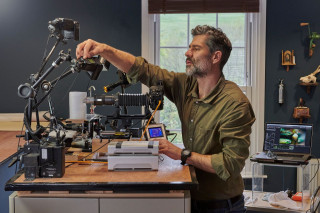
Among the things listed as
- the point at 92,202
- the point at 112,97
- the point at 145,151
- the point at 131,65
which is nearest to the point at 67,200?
the point at 92,202

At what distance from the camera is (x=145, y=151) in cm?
173

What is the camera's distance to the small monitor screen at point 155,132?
6.26 ft

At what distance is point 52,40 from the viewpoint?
4.29m

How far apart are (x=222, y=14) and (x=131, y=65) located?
92.5 inches

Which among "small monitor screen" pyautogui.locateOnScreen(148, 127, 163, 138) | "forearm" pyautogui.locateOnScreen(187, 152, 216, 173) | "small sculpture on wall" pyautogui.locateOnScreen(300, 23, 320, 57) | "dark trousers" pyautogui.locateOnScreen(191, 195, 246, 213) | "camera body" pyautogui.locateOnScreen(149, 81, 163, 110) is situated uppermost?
"small sculpture on wall" pyautogui.locateOnScreen(300, 23, 320, 57)

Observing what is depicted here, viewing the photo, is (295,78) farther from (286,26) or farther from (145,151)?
(145,151)

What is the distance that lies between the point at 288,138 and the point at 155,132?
74.0 inches

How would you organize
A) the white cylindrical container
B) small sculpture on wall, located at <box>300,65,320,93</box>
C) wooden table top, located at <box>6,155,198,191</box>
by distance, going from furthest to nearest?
small sculpture on wall, located at <box>300,65,320,93</box> → the white cylindrical container → wooden table top, located at <box>6,155,198,191</box>

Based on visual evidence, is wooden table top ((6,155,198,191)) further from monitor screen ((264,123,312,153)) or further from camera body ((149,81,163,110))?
monitor screen ((264,123,312,153))

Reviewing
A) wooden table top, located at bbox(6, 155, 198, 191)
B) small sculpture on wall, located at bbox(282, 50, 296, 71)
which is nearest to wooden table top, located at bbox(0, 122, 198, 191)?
wooden table top, located at bbox(6, 155, 198, 191)

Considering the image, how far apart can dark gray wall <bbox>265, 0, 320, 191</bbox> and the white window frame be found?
7cm

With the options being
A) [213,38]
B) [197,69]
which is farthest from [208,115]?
[213,38]

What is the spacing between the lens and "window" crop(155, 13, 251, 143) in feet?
13.9

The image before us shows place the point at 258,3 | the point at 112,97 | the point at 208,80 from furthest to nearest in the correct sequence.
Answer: the point at 258,3 < the point at 208,80 < the point at 112,97
